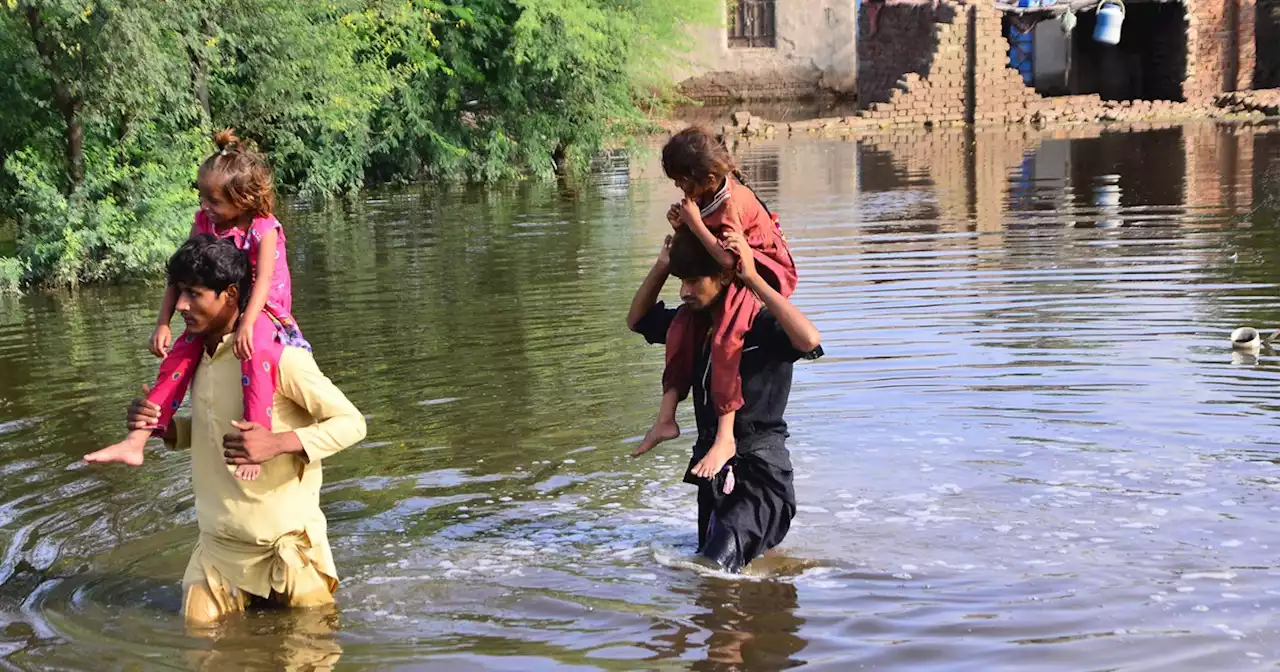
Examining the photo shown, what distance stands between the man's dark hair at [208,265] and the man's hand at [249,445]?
447mm

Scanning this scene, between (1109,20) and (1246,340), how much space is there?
95.2 feet

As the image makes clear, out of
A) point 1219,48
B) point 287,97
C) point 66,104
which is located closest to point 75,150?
point 66,104

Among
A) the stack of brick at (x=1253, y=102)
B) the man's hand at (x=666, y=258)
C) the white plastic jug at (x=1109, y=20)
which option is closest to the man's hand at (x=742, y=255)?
the man's hand at (x=666, y=258)

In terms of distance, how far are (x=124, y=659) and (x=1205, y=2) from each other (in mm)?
36455

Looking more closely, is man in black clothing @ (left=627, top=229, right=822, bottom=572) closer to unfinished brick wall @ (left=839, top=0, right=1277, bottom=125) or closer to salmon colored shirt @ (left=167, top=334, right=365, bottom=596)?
salmon colored shirt @ (left=167, top=334, right=365, bottom=596)

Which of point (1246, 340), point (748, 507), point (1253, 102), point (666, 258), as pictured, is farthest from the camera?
point (1253, 102)

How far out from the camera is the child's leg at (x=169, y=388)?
4801mm

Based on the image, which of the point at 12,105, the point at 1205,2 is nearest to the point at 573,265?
the point at 12,105

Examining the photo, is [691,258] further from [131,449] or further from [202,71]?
[202,71]

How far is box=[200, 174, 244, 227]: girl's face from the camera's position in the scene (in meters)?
4.91

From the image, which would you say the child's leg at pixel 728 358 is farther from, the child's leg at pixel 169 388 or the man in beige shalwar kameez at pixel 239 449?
the child's leg at pixel 169 388

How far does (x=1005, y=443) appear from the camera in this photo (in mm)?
7246

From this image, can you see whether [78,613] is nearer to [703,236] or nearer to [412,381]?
[703,236]

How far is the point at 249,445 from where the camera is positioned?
4.51m
